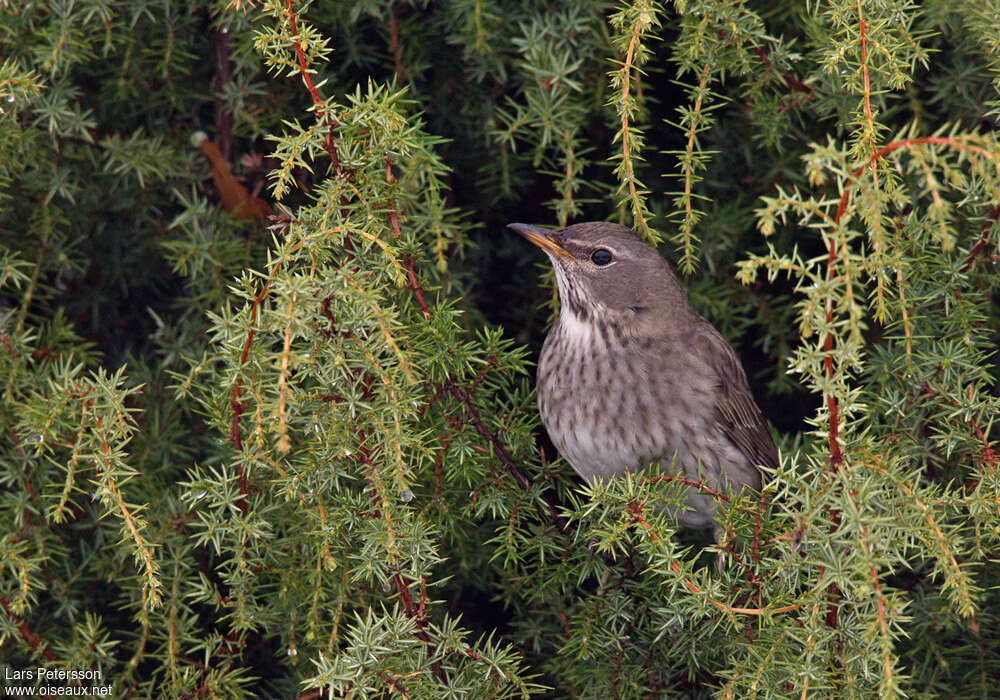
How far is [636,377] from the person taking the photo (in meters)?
3.45

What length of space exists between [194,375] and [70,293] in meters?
0.89

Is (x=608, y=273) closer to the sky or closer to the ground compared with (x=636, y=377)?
closer to the sky

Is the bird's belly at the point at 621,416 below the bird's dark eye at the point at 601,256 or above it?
below

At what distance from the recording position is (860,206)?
1.80 metres

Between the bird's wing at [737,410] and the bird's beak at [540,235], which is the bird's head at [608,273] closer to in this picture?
the bird's beak at [540,235]

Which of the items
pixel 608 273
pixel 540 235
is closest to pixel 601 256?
pixel 608 273

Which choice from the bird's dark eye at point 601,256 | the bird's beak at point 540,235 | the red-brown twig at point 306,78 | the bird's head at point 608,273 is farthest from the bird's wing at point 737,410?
the red-brown twig at point 306,78

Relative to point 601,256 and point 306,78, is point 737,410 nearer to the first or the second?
point 601,256

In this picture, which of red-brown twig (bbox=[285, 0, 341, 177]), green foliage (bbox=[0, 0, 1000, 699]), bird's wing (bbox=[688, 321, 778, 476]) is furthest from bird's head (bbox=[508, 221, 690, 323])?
red-brown twig (bbox=[285, 0, 341, 177])

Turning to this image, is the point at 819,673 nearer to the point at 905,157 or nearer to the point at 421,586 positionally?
the point at 421,586

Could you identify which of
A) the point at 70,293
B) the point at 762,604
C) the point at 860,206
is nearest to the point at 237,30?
the point at 70,293

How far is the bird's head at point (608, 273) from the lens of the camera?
127 inches

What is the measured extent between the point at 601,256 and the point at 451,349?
1032 mm

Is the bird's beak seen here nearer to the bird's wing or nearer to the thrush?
the thrush
